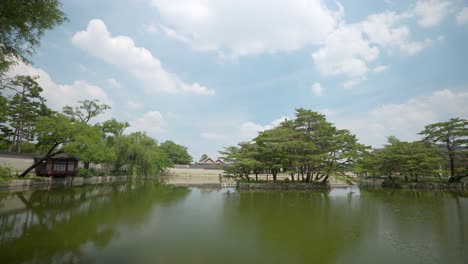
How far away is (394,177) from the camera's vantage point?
24547mm

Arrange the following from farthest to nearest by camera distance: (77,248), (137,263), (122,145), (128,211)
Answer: (122,145) → (128,211) → (77,248) → (137,263)

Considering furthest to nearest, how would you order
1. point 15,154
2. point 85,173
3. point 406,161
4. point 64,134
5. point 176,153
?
point 176,153, point 85,173, point 406,161, point 15,154, point 64,134

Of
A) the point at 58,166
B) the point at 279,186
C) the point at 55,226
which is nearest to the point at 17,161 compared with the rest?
the point at 58,166

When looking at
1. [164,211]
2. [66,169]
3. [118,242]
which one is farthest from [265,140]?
[66,169]

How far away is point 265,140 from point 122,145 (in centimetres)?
1687

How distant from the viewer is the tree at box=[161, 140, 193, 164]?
4684 centimetres

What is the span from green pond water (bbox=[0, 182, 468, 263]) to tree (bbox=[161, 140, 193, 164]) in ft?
119

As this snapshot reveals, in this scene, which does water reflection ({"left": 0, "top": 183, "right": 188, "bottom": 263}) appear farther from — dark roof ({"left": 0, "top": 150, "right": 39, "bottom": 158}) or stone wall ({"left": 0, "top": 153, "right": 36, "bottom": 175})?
dark roof ({"left": 0, "top": 150, "right": 39, "bottom": 158})

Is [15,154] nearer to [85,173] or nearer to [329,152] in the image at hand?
[85,173]

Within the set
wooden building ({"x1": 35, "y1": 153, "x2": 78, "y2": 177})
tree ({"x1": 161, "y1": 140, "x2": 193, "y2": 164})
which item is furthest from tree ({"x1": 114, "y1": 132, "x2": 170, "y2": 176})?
tree ({"x1": 161, "y1": 140, "x2": 193, "y2": 164})

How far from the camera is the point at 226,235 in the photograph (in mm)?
6828

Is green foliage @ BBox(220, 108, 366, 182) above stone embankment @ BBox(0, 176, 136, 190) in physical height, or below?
above

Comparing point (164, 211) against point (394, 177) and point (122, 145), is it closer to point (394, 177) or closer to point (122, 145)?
point (122, 145)

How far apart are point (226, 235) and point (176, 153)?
4235 cm
